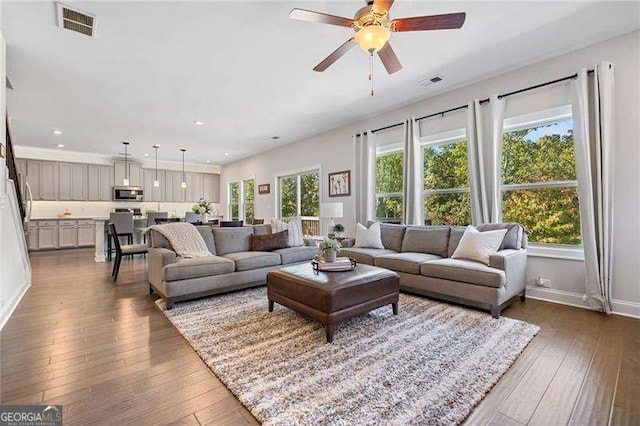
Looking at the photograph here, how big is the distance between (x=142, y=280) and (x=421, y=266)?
4104 mm

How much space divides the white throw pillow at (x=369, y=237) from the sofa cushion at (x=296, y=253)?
0.76m

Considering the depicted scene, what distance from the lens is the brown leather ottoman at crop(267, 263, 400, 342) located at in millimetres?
2359

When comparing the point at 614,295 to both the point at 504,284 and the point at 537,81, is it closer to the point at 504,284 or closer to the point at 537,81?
the point at 504,284

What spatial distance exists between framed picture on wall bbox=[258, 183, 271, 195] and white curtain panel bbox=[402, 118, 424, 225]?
14.9 feet

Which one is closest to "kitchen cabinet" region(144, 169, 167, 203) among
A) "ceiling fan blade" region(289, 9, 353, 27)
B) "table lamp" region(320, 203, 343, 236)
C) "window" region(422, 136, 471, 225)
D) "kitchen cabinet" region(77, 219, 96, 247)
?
"kitchen cabinet" region(77, 219, 96, 247)

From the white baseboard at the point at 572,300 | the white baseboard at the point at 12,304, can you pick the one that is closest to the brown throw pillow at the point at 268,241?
the white baseboard at the point at 12,304

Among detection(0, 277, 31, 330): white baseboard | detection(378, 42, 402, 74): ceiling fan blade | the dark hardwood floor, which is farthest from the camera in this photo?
detection(0, 277, 31, 330): white baseboard

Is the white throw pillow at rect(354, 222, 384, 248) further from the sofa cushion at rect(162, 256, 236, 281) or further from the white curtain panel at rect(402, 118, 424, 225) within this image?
the sofa cushion at rect(162, 256, 236, 281)

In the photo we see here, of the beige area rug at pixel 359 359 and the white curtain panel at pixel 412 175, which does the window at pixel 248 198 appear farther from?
the beige area rug at pixel 359 359

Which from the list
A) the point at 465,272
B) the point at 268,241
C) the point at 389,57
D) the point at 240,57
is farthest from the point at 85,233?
the point at 465,272

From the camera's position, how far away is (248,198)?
9.48m

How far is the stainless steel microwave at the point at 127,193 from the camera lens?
8.61 meters

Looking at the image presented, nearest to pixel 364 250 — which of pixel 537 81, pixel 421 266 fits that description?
pixel 421 266

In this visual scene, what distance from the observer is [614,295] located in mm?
2984
